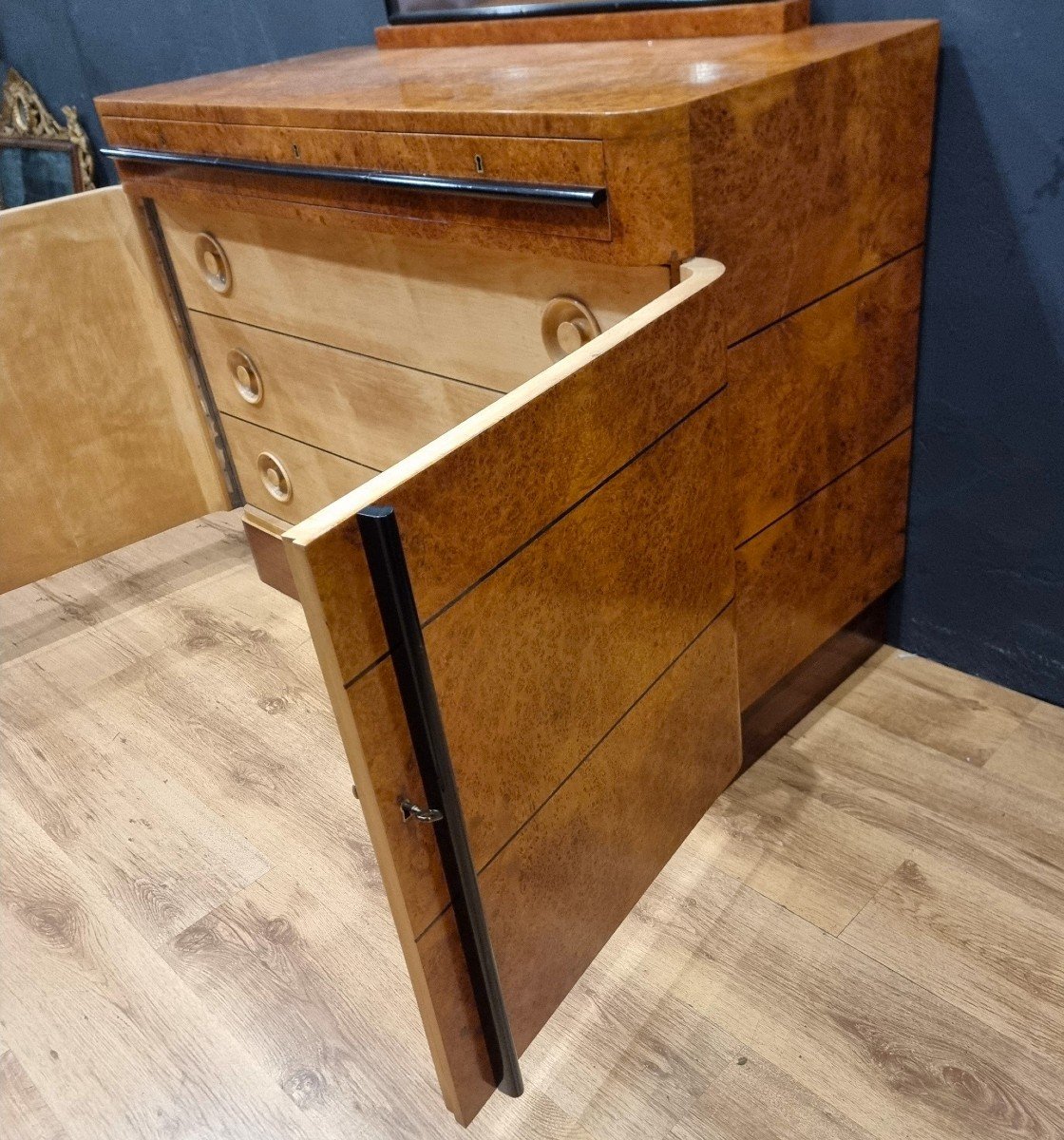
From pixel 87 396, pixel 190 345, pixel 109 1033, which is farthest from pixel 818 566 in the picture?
pixel 87 396

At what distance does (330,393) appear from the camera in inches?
63.2

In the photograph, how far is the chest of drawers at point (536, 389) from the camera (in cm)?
80

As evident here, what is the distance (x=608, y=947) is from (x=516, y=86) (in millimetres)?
978

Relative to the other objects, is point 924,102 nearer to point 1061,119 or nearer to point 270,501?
point 1061,119

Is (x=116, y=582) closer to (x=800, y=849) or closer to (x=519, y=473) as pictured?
(x=800, y=849)

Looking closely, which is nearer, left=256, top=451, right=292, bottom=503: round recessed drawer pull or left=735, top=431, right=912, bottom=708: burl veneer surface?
left=735, top=431, right=912, bottom=708: burl veneer surface

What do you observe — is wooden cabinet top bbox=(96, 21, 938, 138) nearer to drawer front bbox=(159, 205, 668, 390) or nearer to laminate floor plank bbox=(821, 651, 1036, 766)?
drawer front bbox=(159, 205, 668, 390)

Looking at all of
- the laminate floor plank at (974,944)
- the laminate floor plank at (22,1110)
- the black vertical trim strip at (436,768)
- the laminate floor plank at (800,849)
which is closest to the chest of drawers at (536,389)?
the black vertical trim strip at (436,768)

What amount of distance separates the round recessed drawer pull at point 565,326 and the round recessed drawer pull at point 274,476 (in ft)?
2.49

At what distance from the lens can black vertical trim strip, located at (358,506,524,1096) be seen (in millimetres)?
703

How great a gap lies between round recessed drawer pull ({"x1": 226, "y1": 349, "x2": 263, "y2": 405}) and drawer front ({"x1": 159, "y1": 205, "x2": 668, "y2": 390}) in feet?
0.24

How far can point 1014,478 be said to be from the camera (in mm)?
1392

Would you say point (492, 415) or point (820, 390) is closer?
point (492, 415)

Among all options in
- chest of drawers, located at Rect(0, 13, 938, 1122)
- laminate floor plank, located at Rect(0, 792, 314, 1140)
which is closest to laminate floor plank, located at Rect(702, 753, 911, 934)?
chest of drawers, located at Rect(0, 13, 938, 1122)
